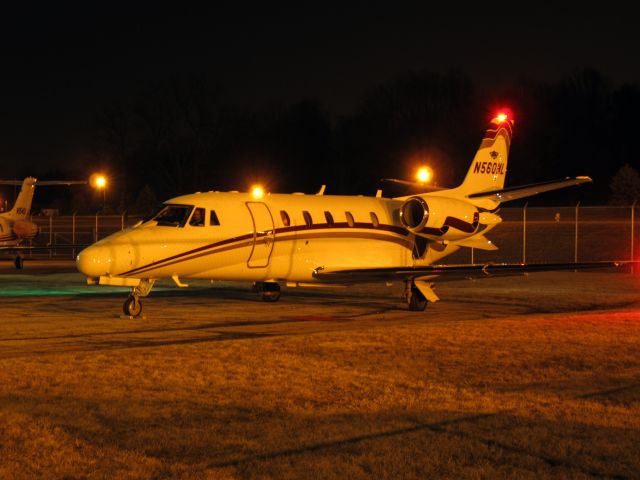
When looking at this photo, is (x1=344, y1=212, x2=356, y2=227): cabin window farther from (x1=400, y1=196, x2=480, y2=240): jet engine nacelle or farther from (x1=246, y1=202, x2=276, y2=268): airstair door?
(x1=246, y1=202, x2=276, y2=268): airstair door

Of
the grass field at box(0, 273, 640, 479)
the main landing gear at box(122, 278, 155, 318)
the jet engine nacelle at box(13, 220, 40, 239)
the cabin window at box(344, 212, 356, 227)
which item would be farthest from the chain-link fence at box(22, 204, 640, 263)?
the grass field at box(0, 273, 640, 479)

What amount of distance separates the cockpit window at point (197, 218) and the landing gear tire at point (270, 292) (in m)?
3.47

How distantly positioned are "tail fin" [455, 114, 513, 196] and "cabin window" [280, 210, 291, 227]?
582 cm

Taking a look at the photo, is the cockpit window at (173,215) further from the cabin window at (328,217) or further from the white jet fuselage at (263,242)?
the cabin window at (328,217)

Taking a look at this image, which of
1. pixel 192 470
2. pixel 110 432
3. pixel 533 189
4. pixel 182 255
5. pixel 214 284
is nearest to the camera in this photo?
pixel 192 470

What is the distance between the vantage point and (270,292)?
72.1ft

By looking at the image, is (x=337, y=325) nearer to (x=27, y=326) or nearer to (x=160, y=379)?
(x=27, y=326)

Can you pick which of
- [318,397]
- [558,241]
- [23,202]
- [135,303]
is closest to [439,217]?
[135,303]

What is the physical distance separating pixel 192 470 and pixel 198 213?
12.4m

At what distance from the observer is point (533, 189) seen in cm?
2130

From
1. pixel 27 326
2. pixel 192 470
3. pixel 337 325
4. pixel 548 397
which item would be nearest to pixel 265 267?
pixel 337 325

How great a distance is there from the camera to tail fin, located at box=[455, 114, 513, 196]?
80.5ft

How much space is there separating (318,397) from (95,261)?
8.56 metres

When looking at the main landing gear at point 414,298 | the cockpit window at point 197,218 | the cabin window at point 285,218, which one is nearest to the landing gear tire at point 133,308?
the cockpit window at point 197,218
